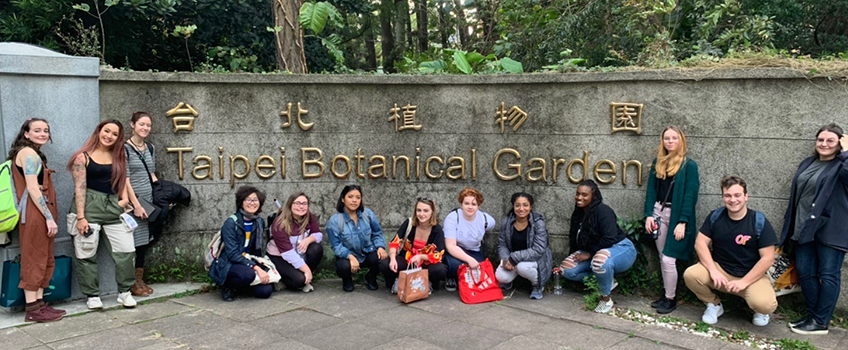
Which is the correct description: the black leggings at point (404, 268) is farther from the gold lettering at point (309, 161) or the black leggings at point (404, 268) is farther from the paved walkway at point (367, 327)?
the gold lettering at point (309, 161)

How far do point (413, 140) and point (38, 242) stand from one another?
3.38m

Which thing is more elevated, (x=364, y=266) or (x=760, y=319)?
(x=364, y=266)

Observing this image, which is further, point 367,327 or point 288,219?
point 288,219

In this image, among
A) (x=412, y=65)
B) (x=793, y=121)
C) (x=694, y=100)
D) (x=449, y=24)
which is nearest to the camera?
(x=793, y=121)

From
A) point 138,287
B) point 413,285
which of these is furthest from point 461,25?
point 138,287

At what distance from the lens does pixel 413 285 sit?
17.4ft

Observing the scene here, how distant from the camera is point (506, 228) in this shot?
5.71 meters

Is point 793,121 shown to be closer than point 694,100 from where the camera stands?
Yes

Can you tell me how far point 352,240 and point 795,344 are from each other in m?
3.63

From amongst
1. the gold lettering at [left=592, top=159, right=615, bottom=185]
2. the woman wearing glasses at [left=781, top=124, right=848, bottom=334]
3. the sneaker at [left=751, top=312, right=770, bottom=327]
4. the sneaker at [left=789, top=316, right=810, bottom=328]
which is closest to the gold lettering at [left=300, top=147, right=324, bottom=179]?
the gold lettering at [left=592, top=159, right=615, bottom=185]

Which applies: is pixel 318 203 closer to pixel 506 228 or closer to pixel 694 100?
pixel 506 228

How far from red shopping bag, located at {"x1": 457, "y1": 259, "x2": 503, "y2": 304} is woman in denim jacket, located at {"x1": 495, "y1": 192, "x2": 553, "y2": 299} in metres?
0.13

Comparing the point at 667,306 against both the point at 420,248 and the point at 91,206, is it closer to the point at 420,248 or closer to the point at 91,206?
the point at 420,248

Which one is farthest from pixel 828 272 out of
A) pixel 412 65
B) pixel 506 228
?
pixel 412 65
